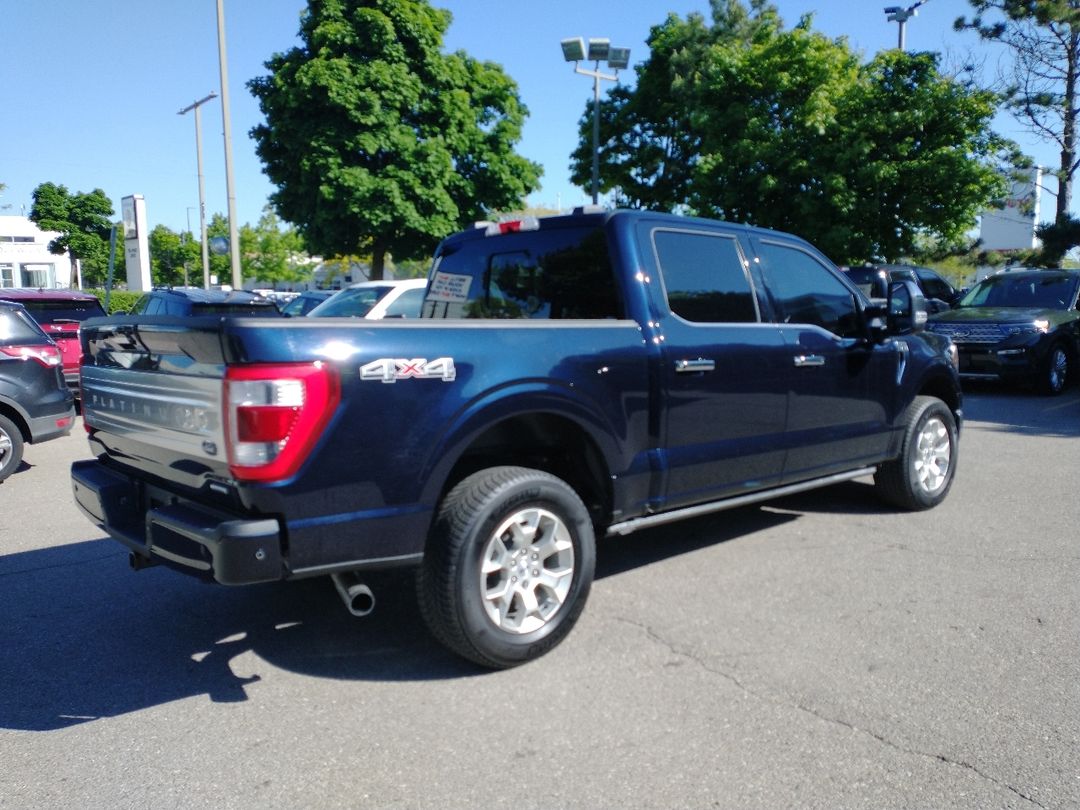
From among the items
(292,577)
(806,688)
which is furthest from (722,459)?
(292,577)

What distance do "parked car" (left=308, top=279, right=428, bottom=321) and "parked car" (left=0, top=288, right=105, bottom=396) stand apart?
10.3 ft

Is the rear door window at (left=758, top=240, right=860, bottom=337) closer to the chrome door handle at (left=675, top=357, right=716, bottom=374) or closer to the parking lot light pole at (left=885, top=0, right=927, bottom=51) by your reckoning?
the chrome door handle at (left=675, top=357, right=716, bottom=374)

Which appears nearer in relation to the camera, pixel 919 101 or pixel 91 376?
pixel 91 376

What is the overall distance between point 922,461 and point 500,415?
12.7 ft

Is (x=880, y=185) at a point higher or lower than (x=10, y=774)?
higher

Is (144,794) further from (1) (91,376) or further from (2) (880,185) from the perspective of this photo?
(2) (880,185)

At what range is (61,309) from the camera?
11.7m


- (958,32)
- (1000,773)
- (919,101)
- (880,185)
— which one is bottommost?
(1000,773)

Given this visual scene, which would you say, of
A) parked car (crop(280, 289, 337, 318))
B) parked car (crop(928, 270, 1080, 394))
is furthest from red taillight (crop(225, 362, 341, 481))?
parked car (crop(280, 289, 337, 318))

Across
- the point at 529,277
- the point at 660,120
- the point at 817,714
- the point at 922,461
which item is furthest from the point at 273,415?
the point at 660,120

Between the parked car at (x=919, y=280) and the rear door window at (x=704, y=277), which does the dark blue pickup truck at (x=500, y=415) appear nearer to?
the rear door window at (x=704, y=277)

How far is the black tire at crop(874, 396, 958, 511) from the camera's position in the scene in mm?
5902

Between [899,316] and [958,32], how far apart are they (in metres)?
21.3

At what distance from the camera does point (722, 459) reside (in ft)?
14.8
